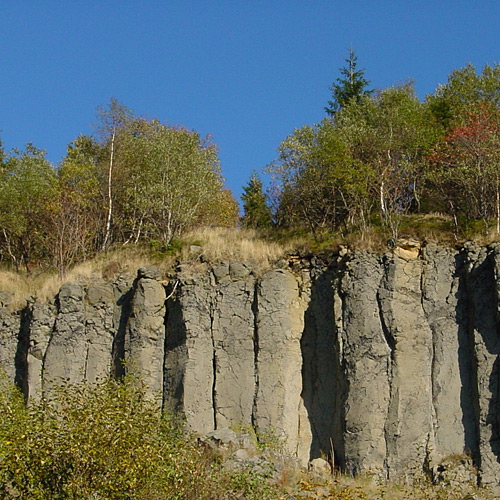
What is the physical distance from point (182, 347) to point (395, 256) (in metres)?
7.85

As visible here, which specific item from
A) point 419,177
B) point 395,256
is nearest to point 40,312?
point 395,256

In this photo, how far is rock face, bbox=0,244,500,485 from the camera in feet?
94.4

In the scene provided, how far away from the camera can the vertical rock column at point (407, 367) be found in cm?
2850

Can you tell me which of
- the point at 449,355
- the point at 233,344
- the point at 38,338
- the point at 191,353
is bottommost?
the point at 449,355

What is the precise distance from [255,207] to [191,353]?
2132 centimetres

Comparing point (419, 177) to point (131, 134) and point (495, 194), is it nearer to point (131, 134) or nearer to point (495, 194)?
point (495, 194)

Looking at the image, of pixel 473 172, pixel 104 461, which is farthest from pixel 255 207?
pixel 104 461

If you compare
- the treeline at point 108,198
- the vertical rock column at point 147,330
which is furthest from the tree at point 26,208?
the vertical rock column at point 147,330

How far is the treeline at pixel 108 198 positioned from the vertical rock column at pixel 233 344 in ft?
16.3

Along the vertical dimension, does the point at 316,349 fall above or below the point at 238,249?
below

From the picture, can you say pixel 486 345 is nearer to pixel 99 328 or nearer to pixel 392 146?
pixel 392 146

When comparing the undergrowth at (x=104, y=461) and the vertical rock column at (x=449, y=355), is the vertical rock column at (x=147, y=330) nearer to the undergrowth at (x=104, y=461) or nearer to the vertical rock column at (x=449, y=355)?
the undergrowth at (x=104, y=461)

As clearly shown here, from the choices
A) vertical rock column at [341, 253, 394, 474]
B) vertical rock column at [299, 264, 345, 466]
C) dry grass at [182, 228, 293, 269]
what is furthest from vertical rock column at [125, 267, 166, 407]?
vertical rock column at [341, 253, 394, 474]

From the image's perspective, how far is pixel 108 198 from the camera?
1735 inches
